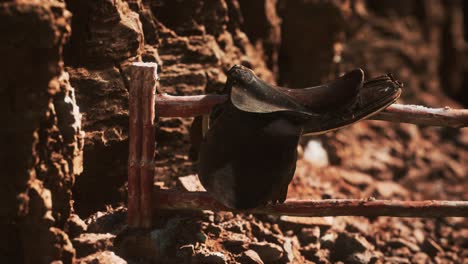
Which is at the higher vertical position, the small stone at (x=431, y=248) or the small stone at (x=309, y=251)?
the small stone at (x=309, y=251)

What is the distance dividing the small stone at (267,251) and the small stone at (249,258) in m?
0.07

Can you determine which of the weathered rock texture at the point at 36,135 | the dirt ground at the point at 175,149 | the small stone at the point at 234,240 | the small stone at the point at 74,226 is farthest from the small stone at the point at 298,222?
the weathered rock texture at the point at 36,135

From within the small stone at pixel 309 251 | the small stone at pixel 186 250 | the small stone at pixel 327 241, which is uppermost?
the small stone at pixel 186 250

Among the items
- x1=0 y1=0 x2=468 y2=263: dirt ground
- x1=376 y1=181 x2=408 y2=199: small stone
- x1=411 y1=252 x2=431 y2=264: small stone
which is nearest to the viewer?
x1=0 y1=0 x2=468 y2=263: dirt ground

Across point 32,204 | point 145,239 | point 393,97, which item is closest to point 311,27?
point 393,97

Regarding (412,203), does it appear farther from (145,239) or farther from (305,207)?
(145,239)

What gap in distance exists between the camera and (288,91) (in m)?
3.72

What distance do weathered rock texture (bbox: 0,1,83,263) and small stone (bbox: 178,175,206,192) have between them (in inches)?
37.2

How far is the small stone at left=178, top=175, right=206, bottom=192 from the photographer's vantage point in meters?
4.34

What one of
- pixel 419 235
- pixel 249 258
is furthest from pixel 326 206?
pixel 419 235

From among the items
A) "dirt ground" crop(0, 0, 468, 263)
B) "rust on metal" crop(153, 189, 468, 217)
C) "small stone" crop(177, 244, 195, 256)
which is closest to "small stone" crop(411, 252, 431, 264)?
"dirt ground" crop(0, 0, 468, 263)

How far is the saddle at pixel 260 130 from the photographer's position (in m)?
3.51

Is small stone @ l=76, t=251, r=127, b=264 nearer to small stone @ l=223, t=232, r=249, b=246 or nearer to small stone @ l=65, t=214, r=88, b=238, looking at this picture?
small stone @ l=65, t=214, r=88, b=238

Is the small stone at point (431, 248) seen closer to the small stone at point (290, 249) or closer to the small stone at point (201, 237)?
the small stone at point (290, 249)
